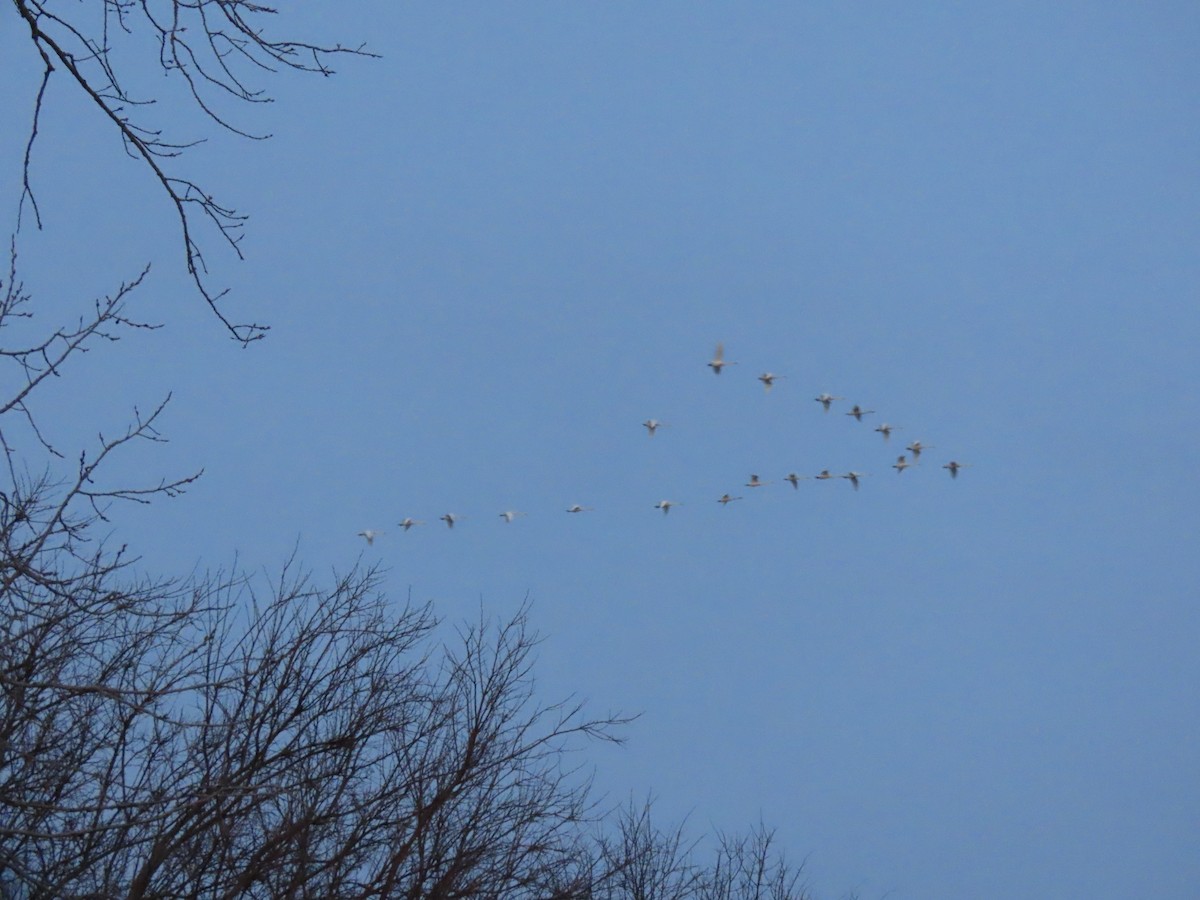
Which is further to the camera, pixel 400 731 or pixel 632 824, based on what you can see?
pixel 632 824

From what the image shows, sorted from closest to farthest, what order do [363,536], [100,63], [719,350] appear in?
[100,63], [363,536], [719,350]

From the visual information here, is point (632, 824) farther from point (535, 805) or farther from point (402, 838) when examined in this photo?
point (402, 838)

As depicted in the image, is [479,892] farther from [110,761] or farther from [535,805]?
[110,761]

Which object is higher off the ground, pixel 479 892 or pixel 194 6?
pixel 194 6

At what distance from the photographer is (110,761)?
10.4 meters

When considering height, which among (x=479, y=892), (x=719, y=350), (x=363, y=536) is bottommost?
(x=479, y=892)

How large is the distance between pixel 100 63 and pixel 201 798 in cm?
316

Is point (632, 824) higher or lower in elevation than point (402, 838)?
higher

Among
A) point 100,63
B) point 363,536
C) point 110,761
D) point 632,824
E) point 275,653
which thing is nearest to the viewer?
point 100,63

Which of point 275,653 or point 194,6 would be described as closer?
point 194,6

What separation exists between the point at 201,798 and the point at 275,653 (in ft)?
19.7

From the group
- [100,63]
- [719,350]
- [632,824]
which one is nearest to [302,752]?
[100,63]

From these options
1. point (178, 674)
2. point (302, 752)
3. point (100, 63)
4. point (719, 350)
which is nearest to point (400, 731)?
point (302, 752)

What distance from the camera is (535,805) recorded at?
39.3 ft
